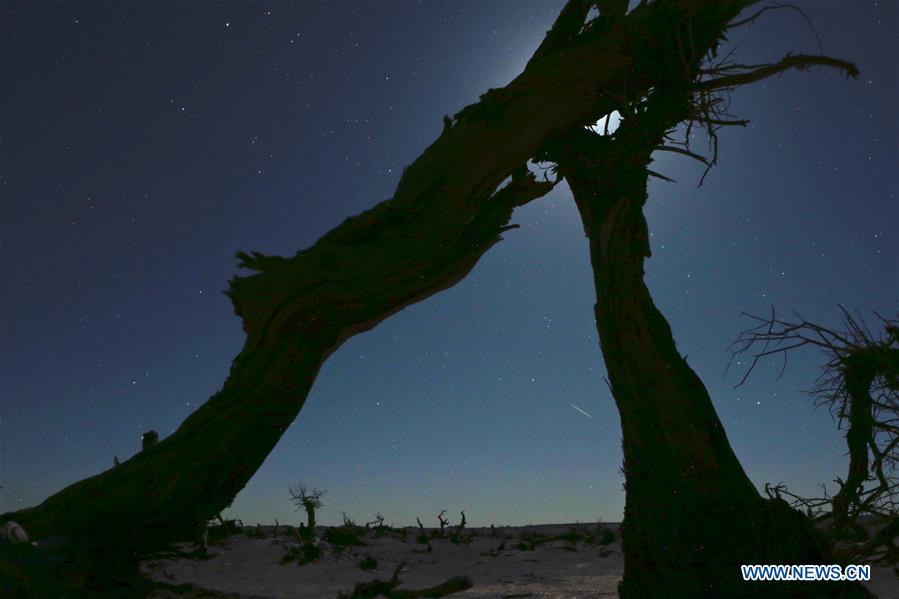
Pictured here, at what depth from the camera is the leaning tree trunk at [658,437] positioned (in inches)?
165

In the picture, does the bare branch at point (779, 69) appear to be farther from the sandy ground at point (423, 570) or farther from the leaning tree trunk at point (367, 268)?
the sandy ground at point (423, 570)

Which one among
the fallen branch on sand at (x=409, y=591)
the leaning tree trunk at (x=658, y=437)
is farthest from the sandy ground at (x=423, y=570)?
the leaning tree trunk at (x=658, y=437)

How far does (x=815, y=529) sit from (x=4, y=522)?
516 cm

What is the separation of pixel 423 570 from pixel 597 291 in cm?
602

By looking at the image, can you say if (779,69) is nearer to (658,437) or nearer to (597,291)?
(597,291)

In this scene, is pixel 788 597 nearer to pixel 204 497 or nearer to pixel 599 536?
pixel 204 497

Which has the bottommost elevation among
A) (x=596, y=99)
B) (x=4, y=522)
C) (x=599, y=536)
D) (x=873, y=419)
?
(x=599, y=536)

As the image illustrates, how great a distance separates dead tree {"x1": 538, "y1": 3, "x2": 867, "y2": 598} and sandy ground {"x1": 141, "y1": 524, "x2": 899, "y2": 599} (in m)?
2.41

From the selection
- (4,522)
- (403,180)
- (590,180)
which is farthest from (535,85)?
(4,522)

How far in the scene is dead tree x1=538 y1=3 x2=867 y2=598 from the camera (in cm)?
421

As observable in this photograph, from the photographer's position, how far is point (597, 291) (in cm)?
524

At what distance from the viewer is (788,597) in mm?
4004

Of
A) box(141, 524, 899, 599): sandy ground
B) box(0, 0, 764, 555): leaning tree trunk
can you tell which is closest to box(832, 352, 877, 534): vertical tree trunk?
box(141, 524, 899, 599): sandy ground

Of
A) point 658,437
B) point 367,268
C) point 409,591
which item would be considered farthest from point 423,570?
point 367,268
